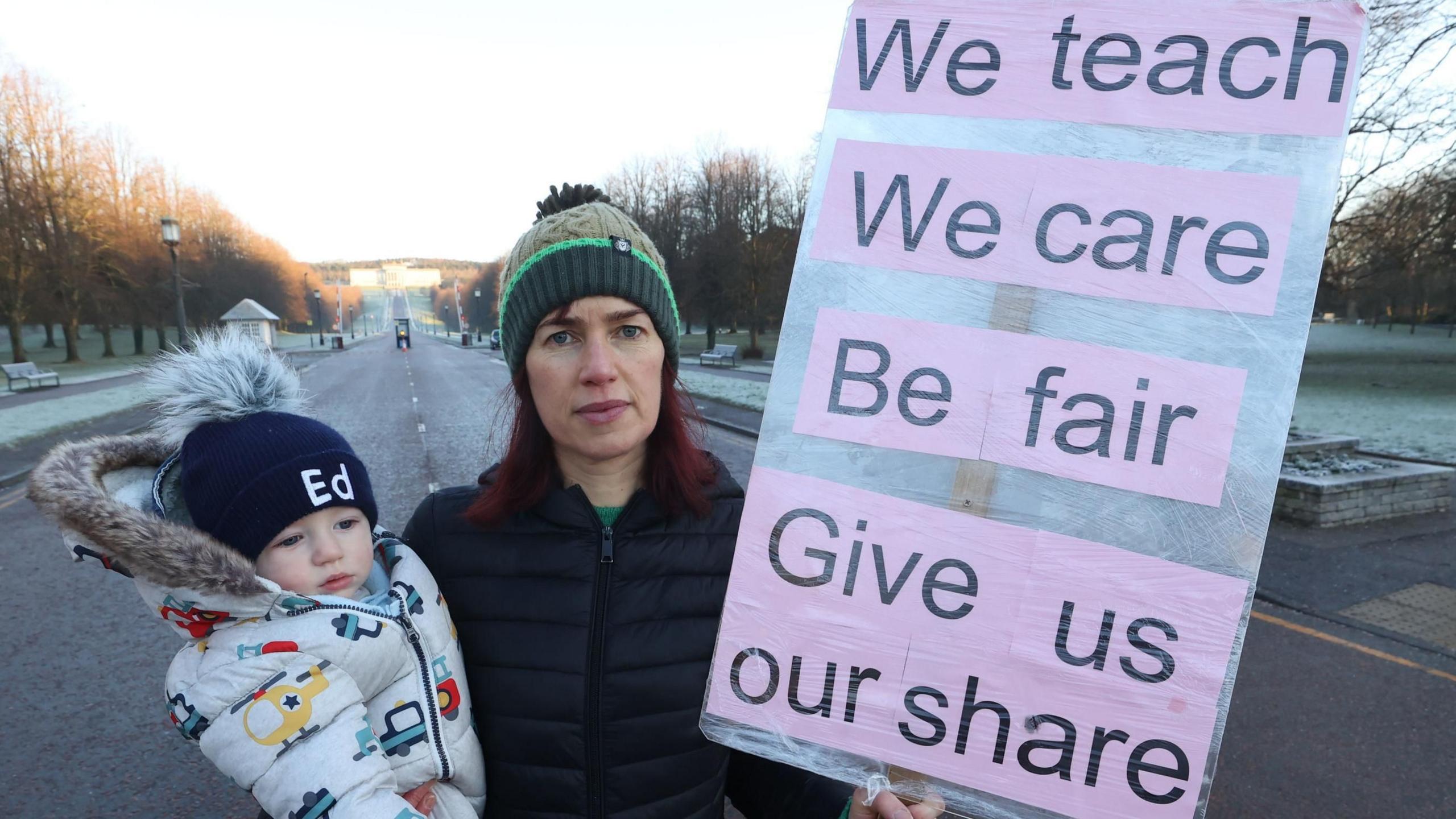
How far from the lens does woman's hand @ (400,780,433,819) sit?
142 centimetres

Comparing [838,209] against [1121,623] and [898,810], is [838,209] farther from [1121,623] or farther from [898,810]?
[898,810]

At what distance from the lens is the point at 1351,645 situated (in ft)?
16.0

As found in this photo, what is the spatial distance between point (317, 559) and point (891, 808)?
1280 millimetres

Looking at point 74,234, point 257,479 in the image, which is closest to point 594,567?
point 257,479

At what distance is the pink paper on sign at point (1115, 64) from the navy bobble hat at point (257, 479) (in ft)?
4.45

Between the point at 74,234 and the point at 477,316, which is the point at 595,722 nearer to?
the point at 74,234

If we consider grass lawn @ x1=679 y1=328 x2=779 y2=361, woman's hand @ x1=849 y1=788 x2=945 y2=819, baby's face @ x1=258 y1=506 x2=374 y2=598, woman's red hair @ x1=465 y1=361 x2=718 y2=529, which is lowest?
woman's hand @ x1=849 y1=788 x2=945 y2=819

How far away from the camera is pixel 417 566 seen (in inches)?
62.2

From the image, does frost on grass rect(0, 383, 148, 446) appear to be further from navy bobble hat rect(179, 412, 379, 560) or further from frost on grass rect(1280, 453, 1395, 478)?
frost on grass rect(1280, 453, 1395, 478)

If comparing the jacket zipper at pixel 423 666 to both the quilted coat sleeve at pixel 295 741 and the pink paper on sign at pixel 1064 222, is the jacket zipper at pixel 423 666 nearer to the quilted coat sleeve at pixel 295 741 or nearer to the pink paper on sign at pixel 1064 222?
the quilted coat sleeve at pixel 295 741

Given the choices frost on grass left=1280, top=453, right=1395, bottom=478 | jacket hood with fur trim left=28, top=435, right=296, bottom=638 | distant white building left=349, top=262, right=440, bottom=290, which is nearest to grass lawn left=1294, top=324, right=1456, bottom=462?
frost on grass left=1280, top=453, right=1395, bottom=478

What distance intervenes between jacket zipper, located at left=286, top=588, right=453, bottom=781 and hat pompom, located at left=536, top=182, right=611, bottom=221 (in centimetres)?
99

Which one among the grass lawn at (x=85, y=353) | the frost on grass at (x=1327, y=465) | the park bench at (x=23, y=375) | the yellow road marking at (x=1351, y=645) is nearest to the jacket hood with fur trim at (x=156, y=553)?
the yellow road marking at (x=1351, y=645)

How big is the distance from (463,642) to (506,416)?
0.65 metres
